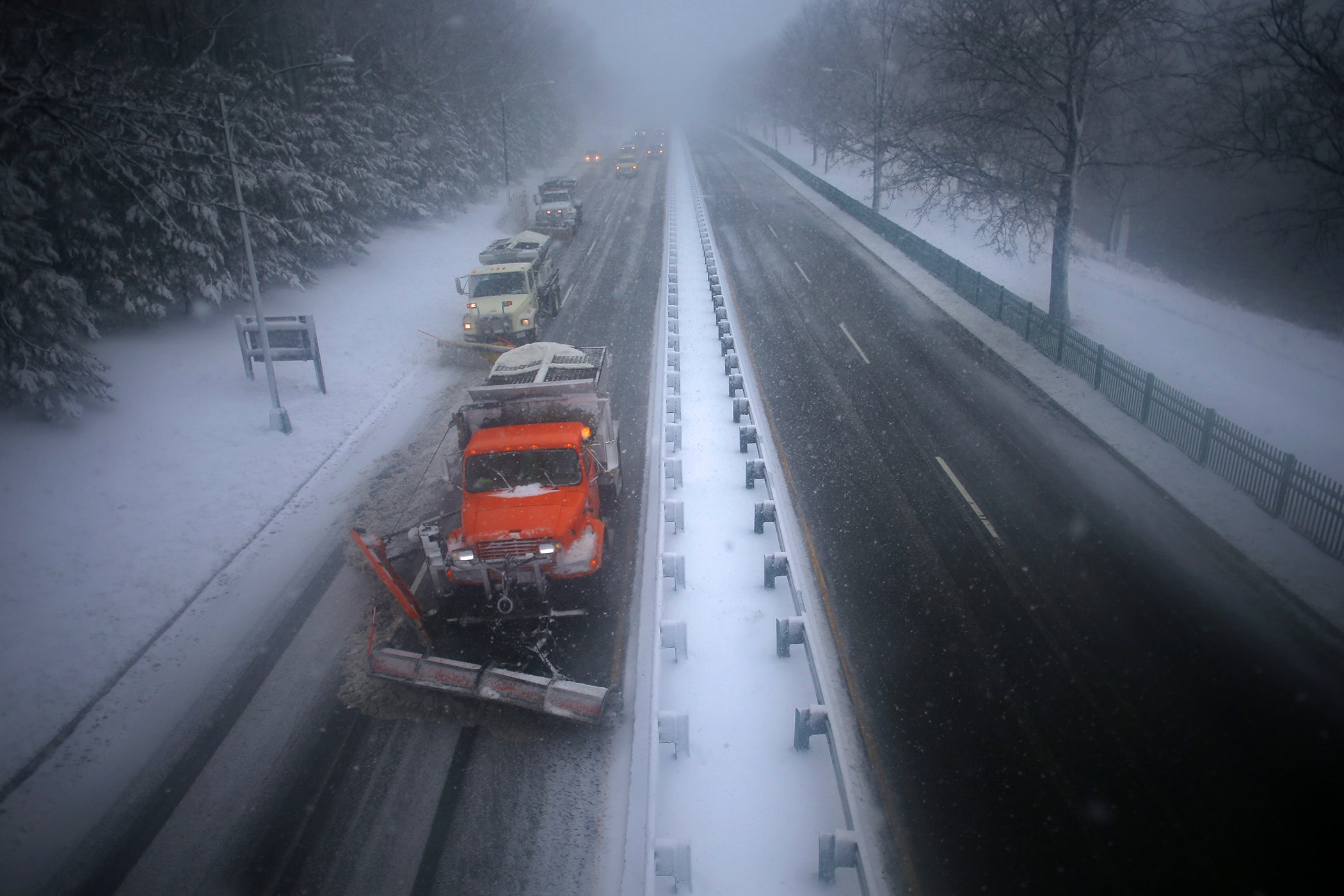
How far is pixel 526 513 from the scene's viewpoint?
9641 millimetres

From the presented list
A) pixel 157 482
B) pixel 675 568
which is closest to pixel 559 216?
pixel 157 482

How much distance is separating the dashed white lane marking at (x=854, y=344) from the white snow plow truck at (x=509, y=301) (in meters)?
9.02

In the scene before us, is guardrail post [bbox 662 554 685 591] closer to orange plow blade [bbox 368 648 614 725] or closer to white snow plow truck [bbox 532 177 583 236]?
orange plow blade [bbox 368 648 614 725]

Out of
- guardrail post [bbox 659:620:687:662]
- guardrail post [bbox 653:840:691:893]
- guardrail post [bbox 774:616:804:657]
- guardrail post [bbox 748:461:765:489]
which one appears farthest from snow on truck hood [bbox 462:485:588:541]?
guardrail post [bbox 653:840:691:893]

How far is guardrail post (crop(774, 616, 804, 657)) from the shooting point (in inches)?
341

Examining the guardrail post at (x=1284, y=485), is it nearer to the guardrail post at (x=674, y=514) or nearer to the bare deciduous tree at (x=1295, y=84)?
the bare deciduous tree at (x=1295, y=84)

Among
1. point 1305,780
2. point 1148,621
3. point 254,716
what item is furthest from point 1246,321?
point 254,716

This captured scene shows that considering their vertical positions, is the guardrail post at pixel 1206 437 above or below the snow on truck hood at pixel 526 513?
below

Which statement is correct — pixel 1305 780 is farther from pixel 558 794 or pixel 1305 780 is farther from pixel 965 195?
pixel 965 195

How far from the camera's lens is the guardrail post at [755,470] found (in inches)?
500

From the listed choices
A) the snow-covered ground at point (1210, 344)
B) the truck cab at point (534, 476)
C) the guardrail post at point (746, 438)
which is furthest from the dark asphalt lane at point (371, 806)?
the snow-covered ground at point (1210, 344)

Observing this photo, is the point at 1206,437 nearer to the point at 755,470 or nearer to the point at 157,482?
the point at 755,470

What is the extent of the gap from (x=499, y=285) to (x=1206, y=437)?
58.1ft

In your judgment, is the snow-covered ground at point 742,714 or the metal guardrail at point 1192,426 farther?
the metal guardrail at point 1192,426
